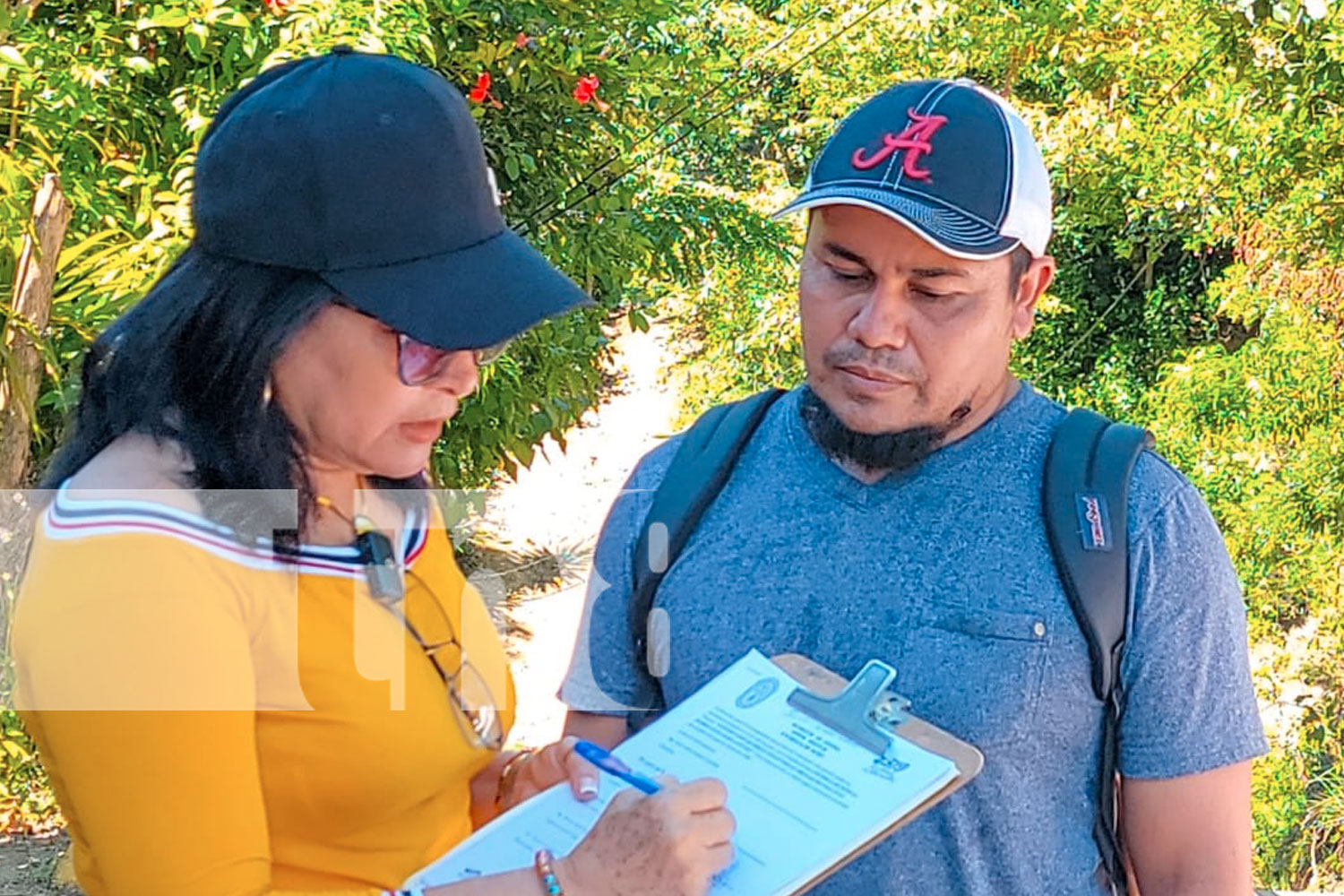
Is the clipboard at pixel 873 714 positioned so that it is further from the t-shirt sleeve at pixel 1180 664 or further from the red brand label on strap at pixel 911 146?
the red brand label on strap at pixel 911 146

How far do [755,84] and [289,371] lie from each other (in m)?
6.63

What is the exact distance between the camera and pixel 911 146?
1.70 m

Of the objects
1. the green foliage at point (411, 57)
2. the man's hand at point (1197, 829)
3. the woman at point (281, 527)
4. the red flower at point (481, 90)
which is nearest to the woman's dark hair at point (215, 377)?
the woman at point (281, 527)

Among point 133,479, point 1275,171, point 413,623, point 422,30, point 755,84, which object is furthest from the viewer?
point 755,84

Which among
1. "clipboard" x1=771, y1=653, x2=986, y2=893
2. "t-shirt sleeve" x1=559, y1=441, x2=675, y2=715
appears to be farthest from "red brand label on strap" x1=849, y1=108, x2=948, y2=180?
"clipboard" x1=771, y1=653, x2=986, y2=893

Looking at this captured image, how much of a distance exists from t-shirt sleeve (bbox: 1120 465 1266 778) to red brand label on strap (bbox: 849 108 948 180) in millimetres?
477

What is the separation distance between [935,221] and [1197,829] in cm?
72

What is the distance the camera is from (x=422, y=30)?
3277 mm

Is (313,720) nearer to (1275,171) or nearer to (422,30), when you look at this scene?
(422,30)

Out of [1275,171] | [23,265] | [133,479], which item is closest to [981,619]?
[133,479]

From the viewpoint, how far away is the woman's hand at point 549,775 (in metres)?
1.45

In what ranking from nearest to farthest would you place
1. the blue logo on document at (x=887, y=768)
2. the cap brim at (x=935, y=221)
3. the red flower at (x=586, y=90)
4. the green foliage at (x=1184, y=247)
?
1. the blue logo on document at (x=887, y=768)
2. the cap brim at (x=935, y=221)
3. the red flower at (x=586, y=90)
4. the green foliage at (x=1184, y=247)

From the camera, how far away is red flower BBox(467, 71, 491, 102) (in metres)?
3.54

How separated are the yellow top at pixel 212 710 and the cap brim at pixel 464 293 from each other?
9.4 inches
